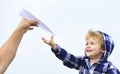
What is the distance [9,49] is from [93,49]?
15.4 feet

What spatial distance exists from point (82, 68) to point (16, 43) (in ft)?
15.7

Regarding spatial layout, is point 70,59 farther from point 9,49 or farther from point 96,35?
point 9,49

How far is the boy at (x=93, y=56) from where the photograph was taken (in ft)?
21.9

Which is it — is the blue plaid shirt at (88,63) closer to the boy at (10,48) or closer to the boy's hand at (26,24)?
the boy's hand at (26,24)

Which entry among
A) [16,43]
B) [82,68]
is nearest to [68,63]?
[82,68]

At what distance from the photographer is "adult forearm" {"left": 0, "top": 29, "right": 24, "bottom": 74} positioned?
214 centimetres

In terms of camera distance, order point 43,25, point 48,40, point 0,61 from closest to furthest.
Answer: point 0,61 → point 43,25 → point 48,40

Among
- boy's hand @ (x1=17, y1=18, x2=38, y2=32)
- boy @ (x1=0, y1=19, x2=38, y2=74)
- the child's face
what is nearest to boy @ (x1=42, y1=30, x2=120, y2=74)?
the child's face

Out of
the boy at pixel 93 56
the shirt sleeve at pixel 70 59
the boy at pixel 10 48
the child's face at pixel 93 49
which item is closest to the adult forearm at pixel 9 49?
the boy at pixel 10 48

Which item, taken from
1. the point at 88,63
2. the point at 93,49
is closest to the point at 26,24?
the point at 93,49

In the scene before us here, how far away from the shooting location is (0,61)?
7.04 ft

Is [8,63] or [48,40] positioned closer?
[8,63]

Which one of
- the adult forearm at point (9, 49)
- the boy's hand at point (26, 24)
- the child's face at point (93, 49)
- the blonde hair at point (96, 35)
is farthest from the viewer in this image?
the blonde hair at point (96, 35)

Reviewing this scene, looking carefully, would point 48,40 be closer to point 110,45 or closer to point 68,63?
point 68,63
